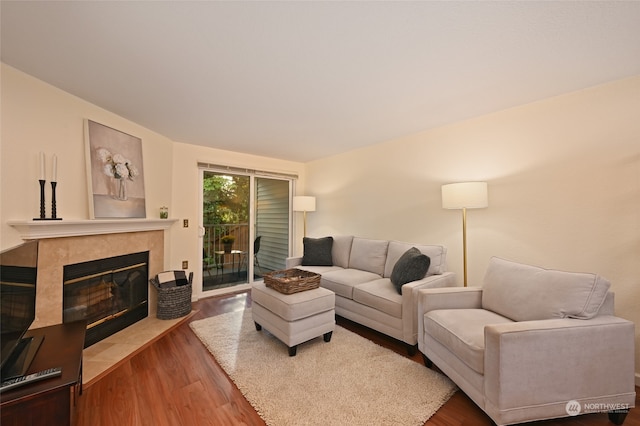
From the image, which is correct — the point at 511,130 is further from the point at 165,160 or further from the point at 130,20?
the point at 165,160

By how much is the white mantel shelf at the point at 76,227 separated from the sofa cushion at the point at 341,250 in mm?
2337

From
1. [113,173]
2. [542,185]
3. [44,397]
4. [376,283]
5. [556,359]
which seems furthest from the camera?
[376,283]

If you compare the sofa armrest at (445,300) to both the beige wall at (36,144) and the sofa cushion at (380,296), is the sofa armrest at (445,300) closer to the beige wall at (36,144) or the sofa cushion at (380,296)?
the sofa cushion at (380,296)

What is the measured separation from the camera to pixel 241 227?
14.1 ft

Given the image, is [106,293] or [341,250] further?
[341,250]

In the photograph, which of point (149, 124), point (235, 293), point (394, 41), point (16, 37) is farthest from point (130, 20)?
point (235, 293)

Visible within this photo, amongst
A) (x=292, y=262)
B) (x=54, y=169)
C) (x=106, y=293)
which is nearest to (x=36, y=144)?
(x=54, y=169)

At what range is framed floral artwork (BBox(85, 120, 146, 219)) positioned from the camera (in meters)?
2.42

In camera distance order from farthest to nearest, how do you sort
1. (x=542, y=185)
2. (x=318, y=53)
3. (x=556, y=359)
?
(x=542, y=185), (x=318, y=53), (x=556, y=359)

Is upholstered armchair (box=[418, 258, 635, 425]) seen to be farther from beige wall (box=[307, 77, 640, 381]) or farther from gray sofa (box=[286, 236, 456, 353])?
beige wall (box=[307, 77, 640, 381])

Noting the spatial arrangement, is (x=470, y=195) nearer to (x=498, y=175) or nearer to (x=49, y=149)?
(x=498, y=175)

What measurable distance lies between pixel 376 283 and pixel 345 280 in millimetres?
348

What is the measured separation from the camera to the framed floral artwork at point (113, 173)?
2424mm

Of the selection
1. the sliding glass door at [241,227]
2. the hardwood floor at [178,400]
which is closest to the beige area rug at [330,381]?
the hardwood floor at [178,400]
